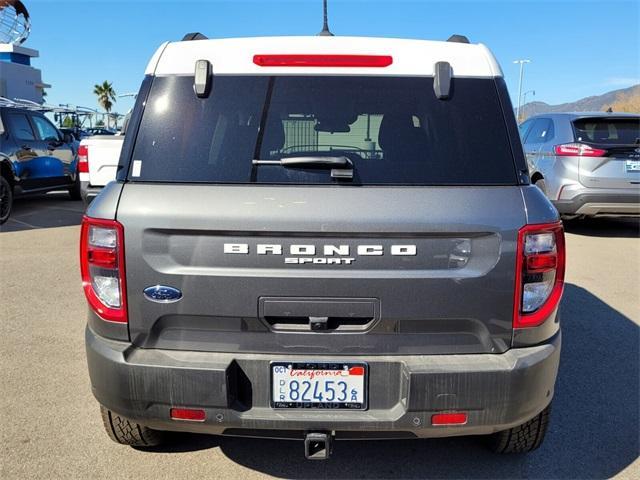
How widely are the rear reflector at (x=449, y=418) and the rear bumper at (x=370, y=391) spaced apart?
0.07ft

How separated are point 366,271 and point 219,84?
1015mm

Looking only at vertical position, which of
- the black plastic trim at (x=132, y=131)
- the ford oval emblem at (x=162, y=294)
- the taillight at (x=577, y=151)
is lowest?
the ford oval emblem at (x=162, y=294)

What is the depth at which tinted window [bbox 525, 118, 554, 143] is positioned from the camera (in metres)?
9.02

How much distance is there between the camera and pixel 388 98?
234 centimetres

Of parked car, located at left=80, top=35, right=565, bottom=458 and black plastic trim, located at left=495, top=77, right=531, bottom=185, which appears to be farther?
black plastic trim, located at left=495, top=77, right=531, bottom=185

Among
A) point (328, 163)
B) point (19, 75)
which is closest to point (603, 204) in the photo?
point (328, 163)

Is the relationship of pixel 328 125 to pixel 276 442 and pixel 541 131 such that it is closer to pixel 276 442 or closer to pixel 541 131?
pixel 276 442

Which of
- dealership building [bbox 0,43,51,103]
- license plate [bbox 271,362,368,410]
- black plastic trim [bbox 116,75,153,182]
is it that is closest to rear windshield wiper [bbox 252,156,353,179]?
black plastic trim [bbox 116,75,153,182]

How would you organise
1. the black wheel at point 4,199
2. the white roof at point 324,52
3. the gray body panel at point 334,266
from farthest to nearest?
1. the black wheel at point 4,199
2. the white roof at point 324,52
3. the gray body panel at point 334,266

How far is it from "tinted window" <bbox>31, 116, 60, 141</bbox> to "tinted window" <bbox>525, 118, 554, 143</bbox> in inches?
379

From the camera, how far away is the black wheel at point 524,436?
2.63m

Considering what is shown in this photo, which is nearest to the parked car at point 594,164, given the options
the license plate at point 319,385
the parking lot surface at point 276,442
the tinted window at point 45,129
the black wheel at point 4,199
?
the parking lot surface at point 276,442

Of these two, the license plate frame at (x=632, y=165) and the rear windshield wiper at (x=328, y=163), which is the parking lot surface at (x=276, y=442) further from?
the license plate frame at (x=632, y=165)

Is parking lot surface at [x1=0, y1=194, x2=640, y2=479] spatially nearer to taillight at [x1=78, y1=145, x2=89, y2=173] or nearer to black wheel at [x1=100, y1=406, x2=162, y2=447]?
black wheel at [x1=100, y1=406, x2=162, y2=447]
